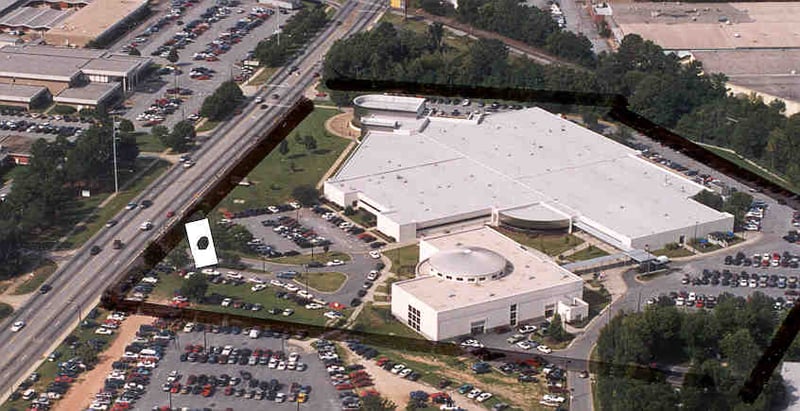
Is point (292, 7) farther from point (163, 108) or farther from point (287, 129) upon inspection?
point (287, 129)

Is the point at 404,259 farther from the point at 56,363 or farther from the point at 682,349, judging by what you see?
the point at 56,363

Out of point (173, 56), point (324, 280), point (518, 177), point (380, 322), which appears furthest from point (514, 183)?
point (173, 56)

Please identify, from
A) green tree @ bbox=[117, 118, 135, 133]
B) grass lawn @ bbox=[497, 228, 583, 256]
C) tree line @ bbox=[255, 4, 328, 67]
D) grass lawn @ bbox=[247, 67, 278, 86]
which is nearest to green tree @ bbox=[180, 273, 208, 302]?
grass lawn @ bbox=[497, 228, 583, 256]

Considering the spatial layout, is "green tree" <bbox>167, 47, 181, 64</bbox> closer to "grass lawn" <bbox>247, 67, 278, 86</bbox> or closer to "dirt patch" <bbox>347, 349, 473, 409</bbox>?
"grass lawn" <bbox>247, 67, 278, 86</bbox>

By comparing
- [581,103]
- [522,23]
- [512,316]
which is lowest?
[512,316]

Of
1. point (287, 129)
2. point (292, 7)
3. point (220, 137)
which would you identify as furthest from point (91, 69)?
point (287, 129)

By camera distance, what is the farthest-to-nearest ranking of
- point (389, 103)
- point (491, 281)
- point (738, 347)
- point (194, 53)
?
1. point (194, 53)
2. point (389, 103)
3. point (491, 281)
4. point (738, 347)
